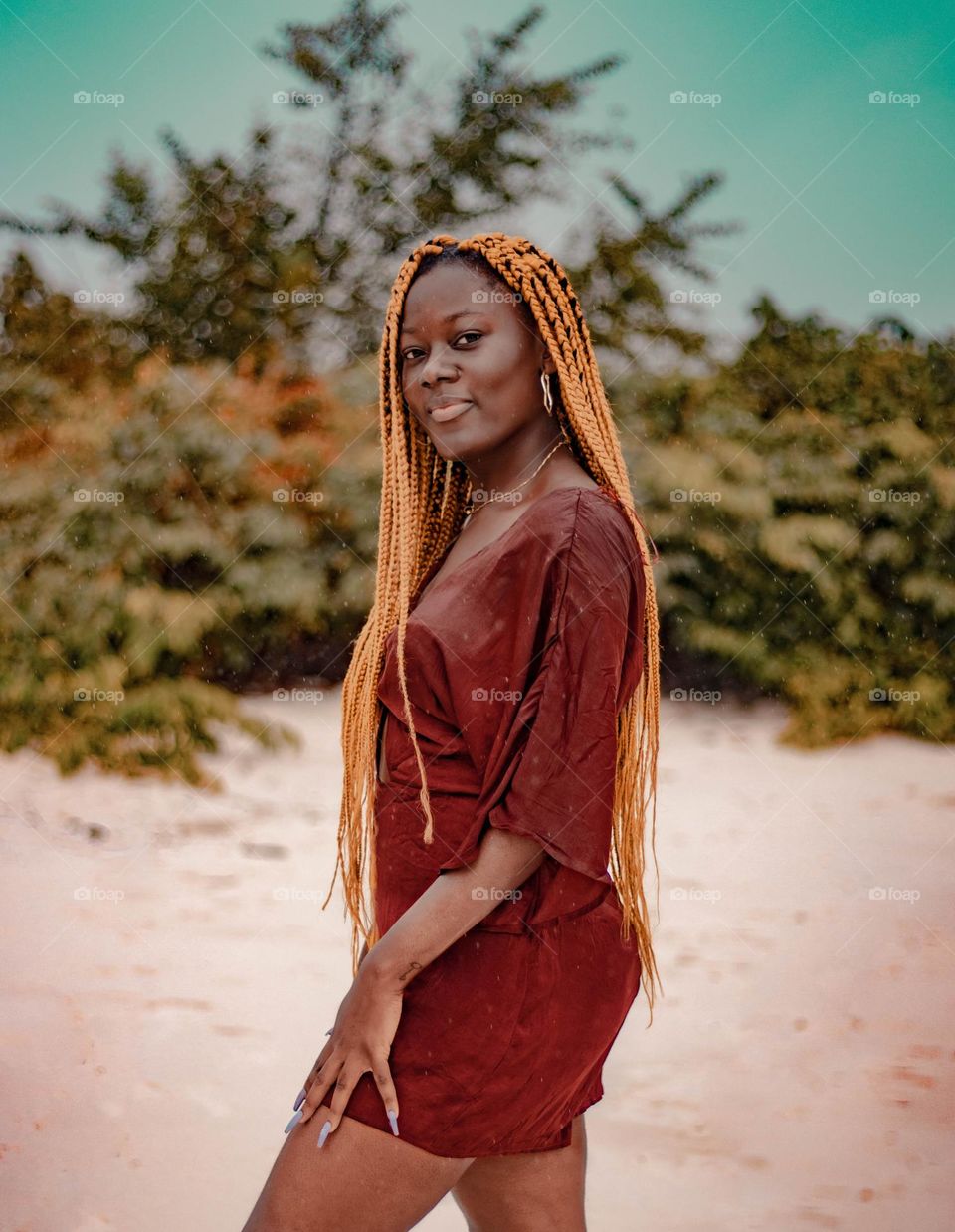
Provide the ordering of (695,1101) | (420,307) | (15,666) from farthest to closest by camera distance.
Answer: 1. (15,666)
2. (695,1101)
3. (420,307)

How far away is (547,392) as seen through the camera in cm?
167

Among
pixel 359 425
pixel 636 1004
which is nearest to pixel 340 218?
pixel 359 425

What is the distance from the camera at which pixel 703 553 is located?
24.7ft

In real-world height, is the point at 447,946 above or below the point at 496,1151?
above

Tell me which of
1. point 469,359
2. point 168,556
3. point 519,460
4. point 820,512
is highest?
point 820,512

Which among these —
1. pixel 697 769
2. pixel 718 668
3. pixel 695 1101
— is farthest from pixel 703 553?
pixel 695 1101

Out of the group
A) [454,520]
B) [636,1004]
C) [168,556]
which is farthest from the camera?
[168,556]

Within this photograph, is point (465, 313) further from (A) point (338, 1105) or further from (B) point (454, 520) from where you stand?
(A) point (338, 1105)

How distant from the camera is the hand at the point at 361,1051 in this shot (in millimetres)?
1403

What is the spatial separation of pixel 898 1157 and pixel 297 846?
3.35 metres

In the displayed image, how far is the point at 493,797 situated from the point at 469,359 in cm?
54

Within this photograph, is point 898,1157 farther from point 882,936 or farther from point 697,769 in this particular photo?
point 697,769

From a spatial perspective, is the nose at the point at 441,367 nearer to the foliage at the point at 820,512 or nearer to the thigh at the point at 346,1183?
the thigh at the point at 346,1183

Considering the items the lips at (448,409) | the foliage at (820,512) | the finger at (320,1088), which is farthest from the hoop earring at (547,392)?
the foliage at (820,512)
